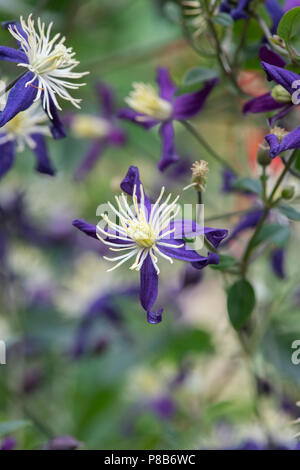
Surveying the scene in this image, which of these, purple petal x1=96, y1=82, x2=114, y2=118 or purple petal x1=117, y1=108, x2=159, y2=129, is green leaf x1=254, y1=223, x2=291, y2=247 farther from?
purple petal x1=96, y1=82, x2=114, y2=118

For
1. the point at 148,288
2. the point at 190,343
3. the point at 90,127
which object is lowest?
the point at 148,288

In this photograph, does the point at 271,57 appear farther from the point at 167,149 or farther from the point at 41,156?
the point at 41,156

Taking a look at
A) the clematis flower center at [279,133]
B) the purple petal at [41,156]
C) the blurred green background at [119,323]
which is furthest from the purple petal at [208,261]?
the blurred green background at [119,323]

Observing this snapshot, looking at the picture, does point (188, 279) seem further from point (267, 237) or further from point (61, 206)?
point (61, 206)

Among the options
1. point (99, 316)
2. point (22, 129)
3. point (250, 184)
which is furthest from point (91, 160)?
point (250, 184)

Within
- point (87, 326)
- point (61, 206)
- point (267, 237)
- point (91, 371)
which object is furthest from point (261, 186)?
point (61, 206)

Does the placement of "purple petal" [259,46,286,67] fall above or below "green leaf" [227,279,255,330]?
above

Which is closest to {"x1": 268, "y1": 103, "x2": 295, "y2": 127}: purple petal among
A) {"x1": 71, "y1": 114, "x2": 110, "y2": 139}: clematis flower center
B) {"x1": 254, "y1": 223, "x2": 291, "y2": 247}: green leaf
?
{"x1": 254, "y1": 223, "x2": 291, "y2": 247}: green leaf

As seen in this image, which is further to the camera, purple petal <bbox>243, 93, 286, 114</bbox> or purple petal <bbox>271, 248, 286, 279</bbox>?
purple petal <bbox>271, 248, 286, 279</bbox>
